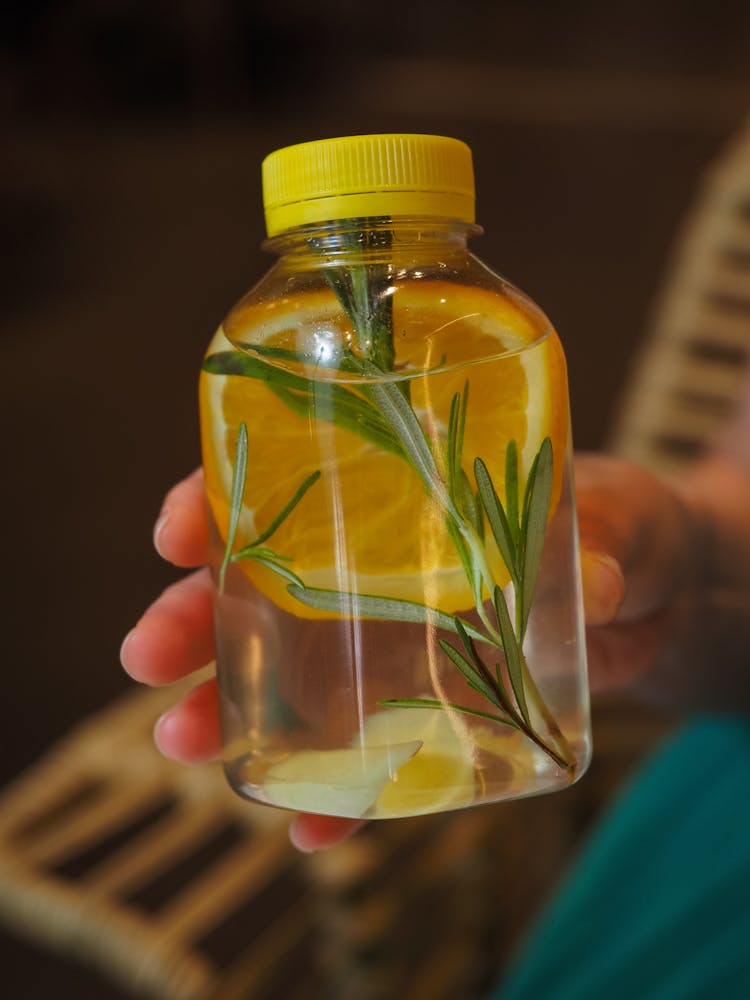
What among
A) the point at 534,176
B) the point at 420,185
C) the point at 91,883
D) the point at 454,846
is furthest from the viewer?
the point at 534,176

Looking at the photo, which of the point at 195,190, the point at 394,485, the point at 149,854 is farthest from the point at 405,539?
the point at 195,190

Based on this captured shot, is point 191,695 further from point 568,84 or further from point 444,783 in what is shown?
point 568,84

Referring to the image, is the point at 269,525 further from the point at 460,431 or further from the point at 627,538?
the point at 627,538

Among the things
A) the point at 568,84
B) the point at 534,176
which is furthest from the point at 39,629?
the point at 568,84

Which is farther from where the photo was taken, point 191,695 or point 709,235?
point 709,235

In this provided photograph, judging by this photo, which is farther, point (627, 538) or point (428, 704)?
point (627, 538)

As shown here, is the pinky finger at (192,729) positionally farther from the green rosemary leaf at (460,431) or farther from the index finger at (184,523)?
the green rosemary leaf at (460,431)
